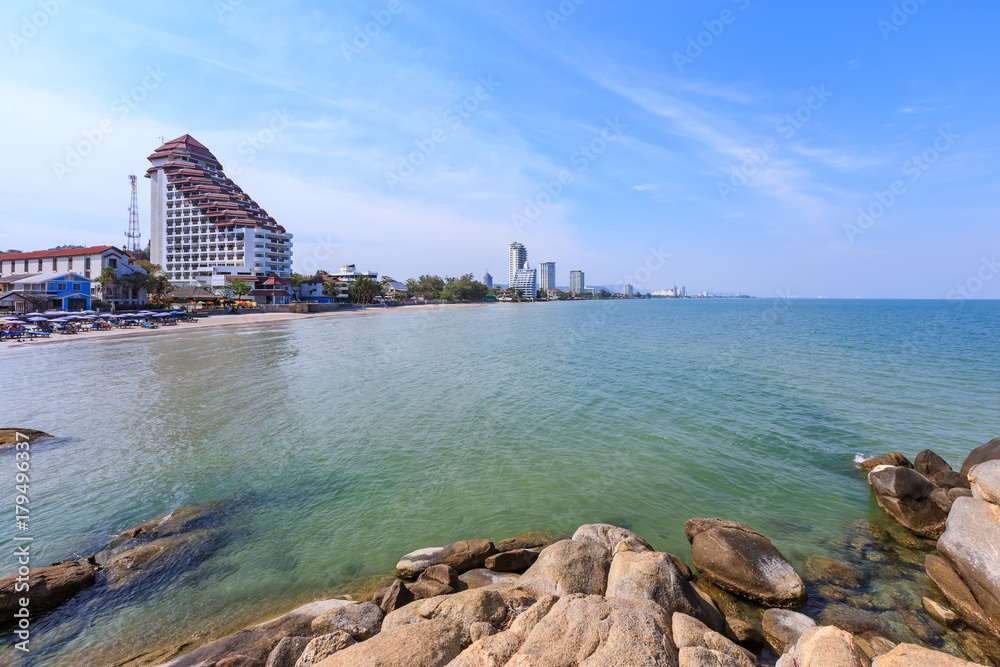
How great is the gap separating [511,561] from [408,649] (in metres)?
3.80

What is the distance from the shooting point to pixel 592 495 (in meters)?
11.9

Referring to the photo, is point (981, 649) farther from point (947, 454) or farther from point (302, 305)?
point (302, 305)

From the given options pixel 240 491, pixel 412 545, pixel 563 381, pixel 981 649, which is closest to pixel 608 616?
pixel 412 545

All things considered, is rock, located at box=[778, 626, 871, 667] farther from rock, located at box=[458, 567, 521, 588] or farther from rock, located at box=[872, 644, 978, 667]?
rock, located at box=[458, 567, 521, 588]

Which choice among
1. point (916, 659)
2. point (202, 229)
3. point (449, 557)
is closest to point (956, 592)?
point (916, 659)

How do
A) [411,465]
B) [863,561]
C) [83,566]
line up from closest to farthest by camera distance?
[83,566]
[863,561]
[411,465]

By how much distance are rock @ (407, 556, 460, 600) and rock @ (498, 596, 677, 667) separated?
9.34 feet

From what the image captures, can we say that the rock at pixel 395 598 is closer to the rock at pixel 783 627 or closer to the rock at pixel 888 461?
the rock at pixel 783 627

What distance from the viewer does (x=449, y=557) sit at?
8.39m

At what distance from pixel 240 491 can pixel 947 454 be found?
76.4 ft

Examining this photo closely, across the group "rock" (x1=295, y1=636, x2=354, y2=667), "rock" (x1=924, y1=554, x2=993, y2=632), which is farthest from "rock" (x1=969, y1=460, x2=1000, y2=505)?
"rock" (x1=295, y1=636, x2=354, y2=667)

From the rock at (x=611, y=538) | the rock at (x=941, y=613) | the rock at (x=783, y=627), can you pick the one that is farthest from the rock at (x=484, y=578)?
the rock at (x=941, y=613)

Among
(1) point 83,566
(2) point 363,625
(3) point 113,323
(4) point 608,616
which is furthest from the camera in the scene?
(3) point 113,323

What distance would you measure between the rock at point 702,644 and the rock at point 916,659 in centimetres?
135
